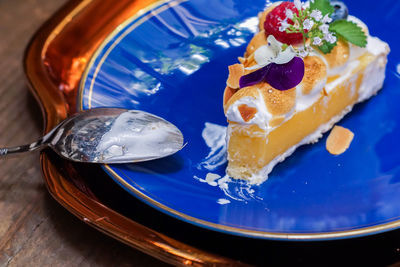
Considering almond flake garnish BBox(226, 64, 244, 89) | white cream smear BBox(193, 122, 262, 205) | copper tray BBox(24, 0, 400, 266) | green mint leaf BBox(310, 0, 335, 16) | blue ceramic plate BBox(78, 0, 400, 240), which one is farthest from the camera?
green mint leaf BBox(310, 0, 335, 16)

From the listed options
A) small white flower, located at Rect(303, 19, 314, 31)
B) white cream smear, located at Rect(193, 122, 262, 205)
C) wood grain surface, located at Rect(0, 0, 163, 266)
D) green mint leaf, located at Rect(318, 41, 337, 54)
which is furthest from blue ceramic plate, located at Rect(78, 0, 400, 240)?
small white flower, located at Rect(303, 19, 314, 31)

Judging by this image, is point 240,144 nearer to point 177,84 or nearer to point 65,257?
point 177,84

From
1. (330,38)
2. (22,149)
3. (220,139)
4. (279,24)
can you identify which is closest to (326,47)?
(330,38)

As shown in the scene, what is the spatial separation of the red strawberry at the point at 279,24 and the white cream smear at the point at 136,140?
1.55ft

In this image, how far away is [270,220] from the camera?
1351 millimetres

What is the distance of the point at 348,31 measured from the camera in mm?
1733

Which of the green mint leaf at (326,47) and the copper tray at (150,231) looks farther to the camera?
the green mint leaf at (326,47)

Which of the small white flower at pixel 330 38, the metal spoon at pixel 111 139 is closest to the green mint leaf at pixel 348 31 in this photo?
the small white flower at pixel 330 38

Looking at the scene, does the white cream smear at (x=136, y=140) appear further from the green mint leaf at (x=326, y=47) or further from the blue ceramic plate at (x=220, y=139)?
the green mint leaf at (x=326, y=47)

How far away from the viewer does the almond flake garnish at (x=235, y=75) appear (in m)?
1.60

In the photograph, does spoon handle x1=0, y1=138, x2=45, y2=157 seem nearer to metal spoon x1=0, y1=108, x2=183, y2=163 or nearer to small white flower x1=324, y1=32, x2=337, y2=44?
metal spoon x1=0, y1=108, x2=183, y2=163

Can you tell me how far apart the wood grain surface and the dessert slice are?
45 centimetres

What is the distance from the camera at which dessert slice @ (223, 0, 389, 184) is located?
1543mm

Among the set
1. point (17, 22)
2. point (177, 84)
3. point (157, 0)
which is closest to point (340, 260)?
point (177, 84)
